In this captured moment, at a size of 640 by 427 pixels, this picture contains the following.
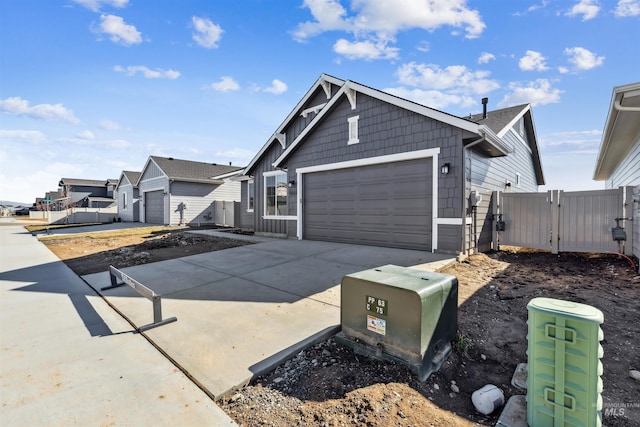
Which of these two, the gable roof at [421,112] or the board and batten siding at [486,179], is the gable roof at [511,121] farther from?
the gable roof at [421,112]

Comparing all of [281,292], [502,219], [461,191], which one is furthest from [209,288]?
[502,219]

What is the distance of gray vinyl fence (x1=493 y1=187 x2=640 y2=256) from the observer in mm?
6781

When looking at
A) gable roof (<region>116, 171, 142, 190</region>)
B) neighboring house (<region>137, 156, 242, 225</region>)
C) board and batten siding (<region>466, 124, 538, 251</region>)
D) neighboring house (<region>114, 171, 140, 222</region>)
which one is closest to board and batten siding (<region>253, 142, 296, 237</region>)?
neighboring house (<region>137, 156, 242, 225</region>)

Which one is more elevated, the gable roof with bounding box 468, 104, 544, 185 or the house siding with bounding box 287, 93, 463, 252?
the gable roof with bounding box 468, 104, 544, 185

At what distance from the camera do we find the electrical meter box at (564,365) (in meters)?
1.63

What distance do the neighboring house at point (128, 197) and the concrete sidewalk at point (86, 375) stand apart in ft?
76.5

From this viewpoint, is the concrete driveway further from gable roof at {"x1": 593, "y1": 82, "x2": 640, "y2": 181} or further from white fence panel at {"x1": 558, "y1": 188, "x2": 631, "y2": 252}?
gable roof at {"x1": 593, "y1": 82, "x2": 640, "y2": 181}

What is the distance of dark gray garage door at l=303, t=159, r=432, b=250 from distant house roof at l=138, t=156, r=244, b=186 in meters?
13.1

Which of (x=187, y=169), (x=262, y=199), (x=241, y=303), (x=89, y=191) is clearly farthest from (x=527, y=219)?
(x=89, y=191)

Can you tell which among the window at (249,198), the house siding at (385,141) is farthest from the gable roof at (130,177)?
the house siding at (385,141)

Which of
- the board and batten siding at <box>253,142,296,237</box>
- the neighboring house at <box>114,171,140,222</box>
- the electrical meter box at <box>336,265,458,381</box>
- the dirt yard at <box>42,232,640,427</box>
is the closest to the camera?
the dirt yard at <box>42,232,640,427</box>

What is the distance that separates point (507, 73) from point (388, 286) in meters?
11.5

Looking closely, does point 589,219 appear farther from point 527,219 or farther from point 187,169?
point 187,169

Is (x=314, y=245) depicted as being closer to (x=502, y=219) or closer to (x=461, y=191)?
(x=461, y=191)
